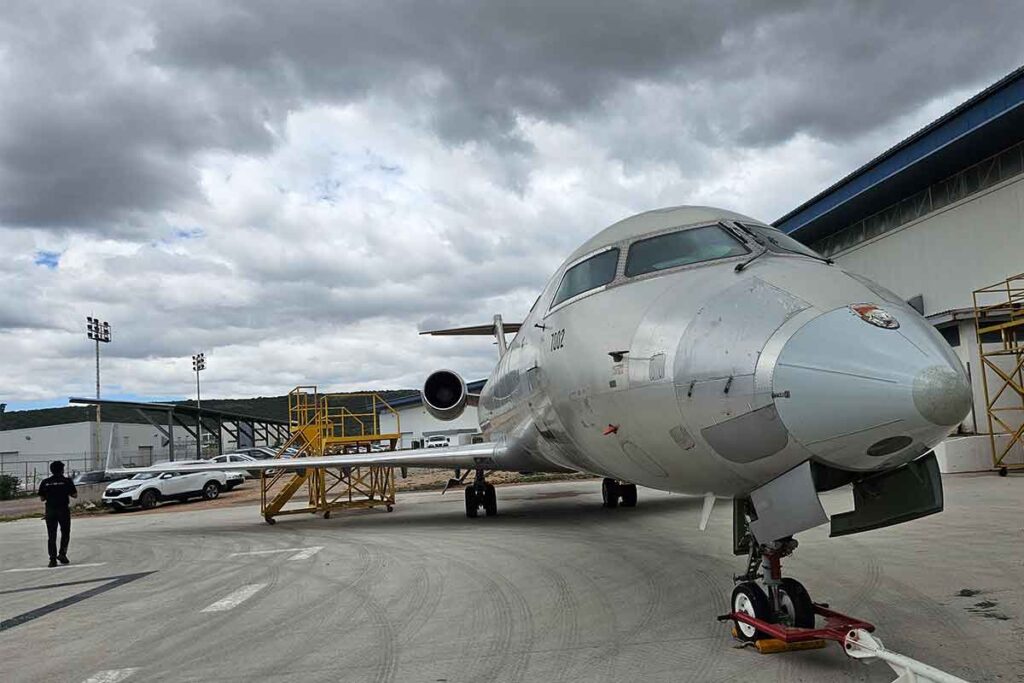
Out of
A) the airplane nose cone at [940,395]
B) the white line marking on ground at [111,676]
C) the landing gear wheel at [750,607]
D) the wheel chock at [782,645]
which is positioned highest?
the airplane nose cone at [940,395]

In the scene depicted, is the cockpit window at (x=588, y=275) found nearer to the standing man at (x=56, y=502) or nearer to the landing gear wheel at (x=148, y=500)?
the standing man at (x=56, y=502)

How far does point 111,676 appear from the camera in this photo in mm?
5168

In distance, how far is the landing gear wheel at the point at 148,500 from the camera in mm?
24984

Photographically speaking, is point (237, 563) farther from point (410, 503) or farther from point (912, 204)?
point (912, 204)

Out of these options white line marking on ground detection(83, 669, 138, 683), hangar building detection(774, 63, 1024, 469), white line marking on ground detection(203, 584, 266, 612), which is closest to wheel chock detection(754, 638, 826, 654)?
white line marking on ground detection(83, 669, 138, 683)

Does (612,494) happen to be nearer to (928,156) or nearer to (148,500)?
(928,156)

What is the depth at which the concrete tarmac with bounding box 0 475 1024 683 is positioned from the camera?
4.97m

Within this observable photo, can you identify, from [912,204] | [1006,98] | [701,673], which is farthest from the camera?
[912,204]

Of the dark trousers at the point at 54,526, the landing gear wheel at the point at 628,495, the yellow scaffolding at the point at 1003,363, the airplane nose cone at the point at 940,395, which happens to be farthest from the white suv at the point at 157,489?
the yellow scaffolding at the point at 1003,363

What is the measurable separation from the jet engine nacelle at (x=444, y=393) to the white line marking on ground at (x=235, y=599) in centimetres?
711

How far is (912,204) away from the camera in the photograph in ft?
85.1

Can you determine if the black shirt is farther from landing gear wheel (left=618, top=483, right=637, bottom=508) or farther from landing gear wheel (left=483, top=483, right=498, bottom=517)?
landing gear wheel (left=618, top=483, right=637, bottom=508)

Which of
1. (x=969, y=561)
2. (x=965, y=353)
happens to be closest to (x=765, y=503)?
→ (x=969, y=561)

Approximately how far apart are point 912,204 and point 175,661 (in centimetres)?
2742
